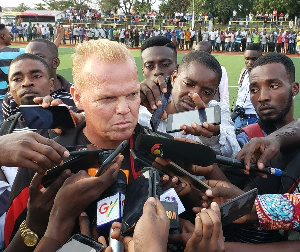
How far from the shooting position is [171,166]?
1466 mm

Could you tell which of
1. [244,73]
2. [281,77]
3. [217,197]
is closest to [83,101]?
[217,197]

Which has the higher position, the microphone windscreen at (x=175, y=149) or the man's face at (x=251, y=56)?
the man's face at (x=251, y=56)

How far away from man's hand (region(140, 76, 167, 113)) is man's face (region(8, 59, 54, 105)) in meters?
1.42

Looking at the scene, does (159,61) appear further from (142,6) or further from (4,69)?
(142,6)

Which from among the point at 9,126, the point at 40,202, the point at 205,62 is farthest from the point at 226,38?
the point at 40,202

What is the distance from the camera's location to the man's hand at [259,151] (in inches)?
66.7

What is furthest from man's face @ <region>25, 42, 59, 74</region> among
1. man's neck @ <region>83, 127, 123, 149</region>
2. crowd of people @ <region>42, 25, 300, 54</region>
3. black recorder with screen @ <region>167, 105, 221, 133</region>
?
crowd of people @ <region>42, 25, 300, 54</region>

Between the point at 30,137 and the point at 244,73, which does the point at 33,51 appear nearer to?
the point at 244,73

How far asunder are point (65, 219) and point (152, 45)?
289 centimetres

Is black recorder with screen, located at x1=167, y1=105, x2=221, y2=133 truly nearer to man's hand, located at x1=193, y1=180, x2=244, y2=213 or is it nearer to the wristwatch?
man's hand, located at x1=193, y1=180, x2=244, y2=213

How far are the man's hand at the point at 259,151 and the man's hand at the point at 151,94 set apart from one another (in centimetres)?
74

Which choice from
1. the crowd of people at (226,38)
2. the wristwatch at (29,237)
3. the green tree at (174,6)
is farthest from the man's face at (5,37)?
the green tree at (174,6)

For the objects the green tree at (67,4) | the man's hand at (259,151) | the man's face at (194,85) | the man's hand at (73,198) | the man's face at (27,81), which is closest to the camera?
the man's hand at (73,198)

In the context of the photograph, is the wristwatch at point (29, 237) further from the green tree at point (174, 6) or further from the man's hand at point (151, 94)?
the green tree at point (174, 6)
